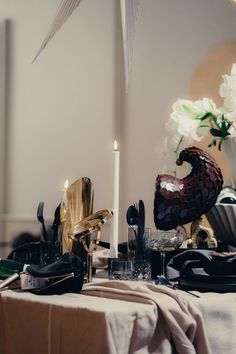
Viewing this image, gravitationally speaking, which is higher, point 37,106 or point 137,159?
point 37,106

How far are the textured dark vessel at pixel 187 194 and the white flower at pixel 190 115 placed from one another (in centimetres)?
20

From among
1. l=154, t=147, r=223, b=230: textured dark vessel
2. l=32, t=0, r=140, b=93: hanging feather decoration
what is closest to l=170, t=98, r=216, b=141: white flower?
l=154, t=147, r=223, b=230: textured dark vessel

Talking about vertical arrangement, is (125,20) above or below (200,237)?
above

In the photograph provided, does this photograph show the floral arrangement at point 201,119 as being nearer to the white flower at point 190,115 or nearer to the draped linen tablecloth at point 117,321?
the white flower at point 190,115

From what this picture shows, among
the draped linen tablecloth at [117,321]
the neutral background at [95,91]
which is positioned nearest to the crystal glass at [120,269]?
the draped linen tablecloth at [117,321]

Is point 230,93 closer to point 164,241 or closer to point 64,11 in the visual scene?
point 164,241

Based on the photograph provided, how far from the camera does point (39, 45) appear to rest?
296cm

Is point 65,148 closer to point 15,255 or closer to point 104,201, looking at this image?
point 104,201

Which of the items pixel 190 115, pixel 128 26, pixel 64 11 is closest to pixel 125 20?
pixel 128 26

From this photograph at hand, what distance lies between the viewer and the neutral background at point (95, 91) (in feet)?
9.64

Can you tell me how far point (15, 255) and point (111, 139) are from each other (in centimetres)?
154

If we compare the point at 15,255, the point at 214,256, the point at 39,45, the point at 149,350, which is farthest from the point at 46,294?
the point at 39,45

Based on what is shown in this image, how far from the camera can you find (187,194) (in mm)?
1362

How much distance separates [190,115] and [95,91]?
1487 millimetres
